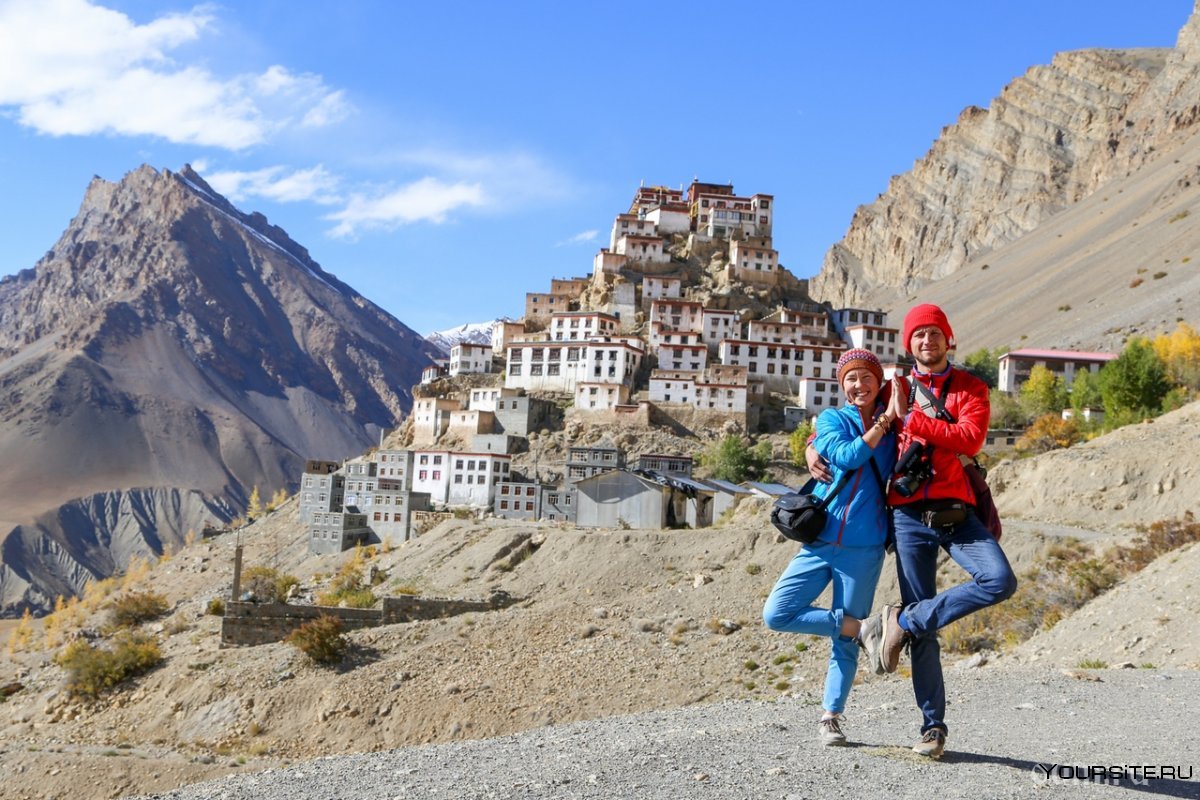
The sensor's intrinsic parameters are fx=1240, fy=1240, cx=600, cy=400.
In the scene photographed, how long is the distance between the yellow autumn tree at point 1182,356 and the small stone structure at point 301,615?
38.8 metres

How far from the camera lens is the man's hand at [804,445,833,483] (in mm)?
8205

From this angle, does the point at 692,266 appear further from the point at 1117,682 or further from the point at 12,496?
the point at 12,496

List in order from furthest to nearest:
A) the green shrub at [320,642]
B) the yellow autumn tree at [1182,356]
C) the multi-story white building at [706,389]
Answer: the multi-story white building at [706,389] → the yellow autumn tree at [1182,356] → the green shrub at [320,642]

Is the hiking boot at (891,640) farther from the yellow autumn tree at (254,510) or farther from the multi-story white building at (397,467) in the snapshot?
the yellow autumn tree at (254,510)

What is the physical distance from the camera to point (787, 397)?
7306 cm

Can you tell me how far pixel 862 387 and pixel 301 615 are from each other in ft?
93.5

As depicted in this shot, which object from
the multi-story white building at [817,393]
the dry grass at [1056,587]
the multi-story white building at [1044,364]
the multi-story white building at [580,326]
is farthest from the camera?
the multi-story white building at [580,326]

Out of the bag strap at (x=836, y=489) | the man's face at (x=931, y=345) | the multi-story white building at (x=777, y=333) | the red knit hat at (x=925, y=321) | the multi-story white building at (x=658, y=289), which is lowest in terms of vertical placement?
the bag strap at (x=836, y=489)

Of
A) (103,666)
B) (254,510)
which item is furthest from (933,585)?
(254,510)

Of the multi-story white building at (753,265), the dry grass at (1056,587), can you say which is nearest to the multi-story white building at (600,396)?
the multi-story white building at (753,265)

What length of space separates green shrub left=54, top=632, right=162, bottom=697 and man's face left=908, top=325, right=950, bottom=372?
1166 inches

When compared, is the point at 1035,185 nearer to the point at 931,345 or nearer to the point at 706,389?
the point at 706,389

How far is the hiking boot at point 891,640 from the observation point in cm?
760

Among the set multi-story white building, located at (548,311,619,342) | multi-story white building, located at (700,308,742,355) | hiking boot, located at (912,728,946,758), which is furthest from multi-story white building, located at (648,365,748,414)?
hiking boot, located at (912,728,946,758)
